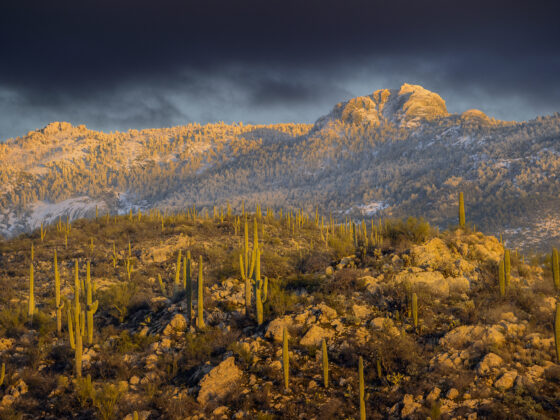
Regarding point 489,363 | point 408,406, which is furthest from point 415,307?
point 408,406

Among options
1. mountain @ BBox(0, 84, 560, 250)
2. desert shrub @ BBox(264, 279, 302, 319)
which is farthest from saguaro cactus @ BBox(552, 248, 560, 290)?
mountain @ BBox(0, 84, 560, 250)

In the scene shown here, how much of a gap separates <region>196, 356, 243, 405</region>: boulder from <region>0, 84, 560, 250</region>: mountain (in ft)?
233

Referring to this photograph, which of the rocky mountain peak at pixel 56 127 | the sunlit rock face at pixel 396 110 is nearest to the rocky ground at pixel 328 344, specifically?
the sunlit rock face at pixel 396 110

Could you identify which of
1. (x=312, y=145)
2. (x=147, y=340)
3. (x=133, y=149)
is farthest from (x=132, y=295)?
(x=133, y=149)

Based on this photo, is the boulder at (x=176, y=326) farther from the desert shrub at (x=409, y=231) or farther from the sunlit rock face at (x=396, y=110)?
the sunlit rock face at (x=396, y=110)

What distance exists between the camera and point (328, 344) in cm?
1153

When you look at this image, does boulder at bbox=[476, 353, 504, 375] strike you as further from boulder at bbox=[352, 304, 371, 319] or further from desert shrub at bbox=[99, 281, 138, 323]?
desert shrub at bbox=[99, 281, 138, 323]

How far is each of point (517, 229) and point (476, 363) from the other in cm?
6849

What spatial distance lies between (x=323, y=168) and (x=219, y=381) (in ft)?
502

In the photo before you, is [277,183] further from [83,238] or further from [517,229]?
[83,238]

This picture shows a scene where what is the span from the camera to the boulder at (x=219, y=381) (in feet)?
32.8

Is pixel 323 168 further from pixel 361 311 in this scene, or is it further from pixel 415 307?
pixel 415 307

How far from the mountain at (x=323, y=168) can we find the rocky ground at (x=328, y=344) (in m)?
64.0

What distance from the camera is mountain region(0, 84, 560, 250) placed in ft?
316
